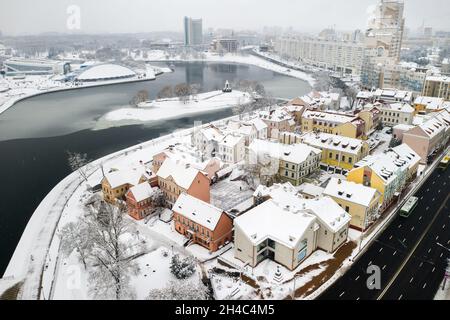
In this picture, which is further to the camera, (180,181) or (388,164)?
(388,164)

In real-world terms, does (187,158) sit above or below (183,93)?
below

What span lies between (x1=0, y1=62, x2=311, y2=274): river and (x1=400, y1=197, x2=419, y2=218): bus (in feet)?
66.3

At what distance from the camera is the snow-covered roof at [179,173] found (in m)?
19.6

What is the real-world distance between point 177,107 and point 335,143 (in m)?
27.8

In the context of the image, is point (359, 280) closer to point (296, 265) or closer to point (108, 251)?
point (296, 265)

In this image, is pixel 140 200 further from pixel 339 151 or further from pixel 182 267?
pixel 339 151

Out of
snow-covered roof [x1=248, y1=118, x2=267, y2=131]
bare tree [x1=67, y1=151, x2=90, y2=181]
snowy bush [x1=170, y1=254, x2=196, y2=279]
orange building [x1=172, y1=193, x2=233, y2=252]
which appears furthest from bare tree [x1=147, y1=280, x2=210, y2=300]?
snow-covered roof [x1=248, y1=118, x2=267, y2=131]

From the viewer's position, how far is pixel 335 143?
24953mm

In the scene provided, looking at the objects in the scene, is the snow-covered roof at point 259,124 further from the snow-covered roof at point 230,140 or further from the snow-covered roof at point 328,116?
the snow-covered roof at point 328,116

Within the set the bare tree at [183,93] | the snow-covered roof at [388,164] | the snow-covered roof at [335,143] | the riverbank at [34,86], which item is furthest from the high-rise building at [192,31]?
the snow-covered roof at [388,164]

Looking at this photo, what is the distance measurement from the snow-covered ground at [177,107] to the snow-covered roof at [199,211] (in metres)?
25.5

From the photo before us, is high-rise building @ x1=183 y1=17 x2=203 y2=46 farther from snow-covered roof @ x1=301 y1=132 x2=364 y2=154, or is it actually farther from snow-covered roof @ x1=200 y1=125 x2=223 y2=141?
snow-covered roof @ x1=301 y1=132 x2=364 y2=154

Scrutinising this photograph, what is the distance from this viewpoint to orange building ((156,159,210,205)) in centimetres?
1962

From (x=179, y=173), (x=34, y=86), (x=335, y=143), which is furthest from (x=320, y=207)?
(x=34, y=86)
